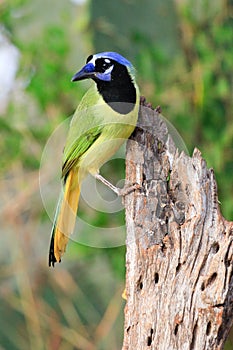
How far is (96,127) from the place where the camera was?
219 centimetres

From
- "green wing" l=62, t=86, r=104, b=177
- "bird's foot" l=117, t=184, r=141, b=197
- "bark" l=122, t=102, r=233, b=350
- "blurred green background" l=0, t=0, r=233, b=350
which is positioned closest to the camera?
"bark" l=122, t=102, r=233, b=350

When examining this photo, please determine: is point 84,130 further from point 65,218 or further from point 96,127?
point 65,218

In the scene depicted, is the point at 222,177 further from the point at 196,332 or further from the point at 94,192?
the point at 196,332

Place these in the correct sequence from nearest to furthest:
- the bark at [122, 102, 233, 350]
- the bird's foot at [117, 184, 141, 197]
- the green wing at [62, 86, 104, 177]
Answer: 1. the bark at [122, 102, 233, 350]
2. the bird's foot at [117, 184, 141, 197]
3. the green wing at [62, 86, 104, 177]

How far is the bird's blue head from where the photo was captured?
2072 millimetres

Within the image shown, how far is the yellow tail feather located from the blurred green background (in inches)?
65.8

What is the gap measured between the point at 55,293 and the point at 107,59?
2.96 metres

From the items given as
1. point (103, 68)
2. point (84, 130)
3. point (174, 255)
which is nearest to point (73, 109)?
point (84, 130)

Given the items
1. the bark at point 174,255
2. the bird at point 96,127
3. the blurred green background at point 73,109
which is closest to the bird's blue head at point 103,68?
the bird at point 96,127

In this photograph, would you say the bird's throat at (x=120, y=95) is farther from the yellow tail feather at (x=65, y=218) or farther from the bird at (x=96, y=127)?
the yellow tail feather at (x=65, y=218)

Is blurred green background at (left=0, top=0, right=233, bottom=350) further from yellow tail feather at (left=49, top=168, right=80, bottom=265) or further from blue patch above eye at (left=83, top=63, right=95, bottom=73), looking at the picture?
blue patch above eye at (left=83, top=63, right=95, bottom=73)

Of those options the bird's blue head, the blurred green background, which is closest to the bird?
the bird's blue head

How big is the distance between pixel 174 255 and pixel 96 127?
1.51 ft

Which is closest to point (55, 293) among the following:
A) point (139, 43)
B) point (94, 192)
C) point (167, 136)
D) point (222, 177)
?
point (222, 177)
